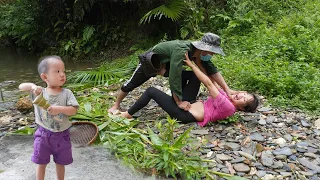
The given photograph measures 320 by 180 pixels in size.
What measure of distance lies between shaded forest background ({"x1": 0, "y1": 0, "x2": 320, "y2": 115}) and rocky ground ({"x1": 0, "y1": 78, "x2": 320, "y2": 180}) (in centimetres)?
47

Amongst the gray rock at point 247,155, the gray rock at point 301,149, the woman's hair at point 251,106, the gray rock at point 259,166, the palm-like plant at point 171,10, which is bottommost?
the gray rock at point 259,166

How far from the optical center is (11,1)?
1327 centimetres

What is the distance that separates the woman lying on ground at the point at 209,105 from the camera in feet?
12.5

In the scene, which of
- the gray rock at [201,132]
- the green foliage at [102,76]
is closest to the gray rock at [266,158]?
the gray rock at [201,132]

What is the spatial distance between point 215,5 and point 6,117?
6.68 m

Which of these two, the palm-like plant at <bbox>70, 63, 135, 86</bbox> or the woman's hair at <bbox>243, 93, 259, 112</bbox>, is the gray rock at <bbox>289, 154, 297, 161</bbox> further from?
the palm-like plant at <bbox>70, 63, 135, 86</bbox>

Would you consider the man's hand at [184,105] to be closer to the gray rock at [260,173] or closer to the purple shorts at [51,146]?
the gray rock at [260,173]

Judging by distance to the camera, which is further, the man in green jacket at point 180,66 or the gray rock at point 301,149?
the man in green jacket at point 180,66

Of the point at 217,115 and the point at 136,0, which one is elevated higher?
the point at 136,0

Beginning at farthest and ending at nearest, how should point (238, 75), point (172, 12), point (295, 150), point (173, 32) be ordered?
point (173, 32)
point (172, 12)
point (238, 75)
point (295, 150)

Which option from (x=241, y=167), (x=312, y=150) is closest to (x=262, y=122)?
(x=312, y=150)

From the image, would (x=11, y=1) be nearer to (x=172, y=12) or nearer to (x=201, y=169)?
(x=172, y=12)

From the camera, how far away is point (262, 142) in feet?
11.5

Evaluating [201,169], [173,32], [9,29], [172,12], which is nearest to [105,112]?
[201,169]
